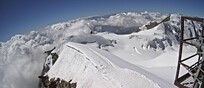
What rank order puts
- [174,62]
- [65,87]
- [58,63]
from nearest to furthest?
[65,87] < [58,63] < [174,62]

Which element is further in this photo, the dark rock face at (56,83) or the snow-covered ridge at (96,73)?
the dark rock face at (56,83)

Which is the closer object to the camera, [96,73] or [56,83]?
[96,73]

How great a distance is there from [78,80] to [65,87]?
1.98 meters

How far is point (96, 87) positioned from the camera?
17.8m

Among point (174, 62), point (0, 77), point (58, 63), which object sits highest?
→ point (58, 63)

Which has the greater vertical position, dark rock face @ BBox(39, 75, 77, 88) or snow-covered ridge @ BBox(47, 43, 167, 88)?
snow-covered ridge @ BBox(47, 43, 167, 88)

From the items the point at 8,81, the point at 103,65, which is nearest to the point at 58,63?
the point at 103,65

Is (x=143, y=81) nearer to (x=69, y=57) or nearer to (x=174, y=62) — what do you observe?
(x=69, y=57)

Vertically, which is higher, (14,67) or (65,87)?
(65,87)

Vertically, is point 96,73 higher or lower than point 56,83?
higher

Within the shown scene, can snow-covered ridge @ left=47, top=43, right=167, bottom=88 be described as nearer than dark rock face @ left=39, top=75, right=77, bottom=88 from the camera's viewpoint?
Yes

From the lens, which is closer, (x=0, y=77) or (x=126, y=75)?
(x=126, y=75)

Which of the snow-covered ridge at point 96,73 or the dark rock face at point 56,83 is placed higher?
the snow-covered ridge at point 96,73

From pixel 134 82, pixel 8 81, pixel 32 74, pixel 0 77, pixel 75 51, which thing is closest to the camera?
pixel 134 82
